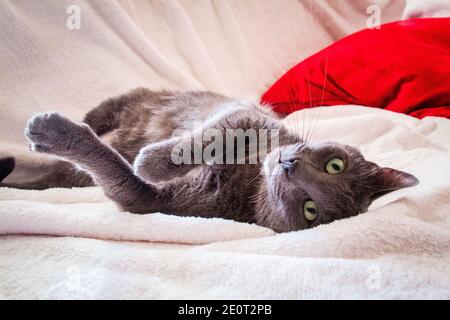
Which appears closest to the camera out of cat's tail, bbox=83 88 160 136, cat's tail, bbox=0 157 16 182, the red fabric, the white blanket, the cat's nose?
the white blanket

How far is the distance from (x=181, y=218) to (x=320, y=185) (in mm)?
330

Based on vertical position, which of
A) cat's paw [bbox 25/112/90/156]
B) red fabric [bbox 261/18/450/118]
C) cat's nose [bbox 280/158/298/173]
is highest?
cat's paw [bbox 25/112/90/156]

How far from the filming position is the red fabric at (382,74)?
1.74 meters

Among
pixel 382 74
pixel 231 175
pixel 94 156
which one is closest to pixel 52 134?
pixel 94 156

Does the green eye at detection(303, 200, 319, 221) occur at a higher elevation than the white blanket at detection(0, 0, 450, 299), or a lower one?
lower

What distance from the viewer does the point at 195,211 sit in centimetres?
108

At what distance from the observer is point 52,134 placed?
99 cm

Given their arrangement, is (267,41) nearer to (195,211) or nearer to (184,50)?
(184,50)

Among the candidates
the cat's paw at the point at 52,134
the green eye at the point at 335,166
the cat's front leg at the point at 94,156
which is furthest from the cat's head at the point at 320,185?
the cat's paw at the point at 52,134

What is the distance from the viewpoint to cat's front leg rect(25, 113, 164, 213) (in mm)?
992

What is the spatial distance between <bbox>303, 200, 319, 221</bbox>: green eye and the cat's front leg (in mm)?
370

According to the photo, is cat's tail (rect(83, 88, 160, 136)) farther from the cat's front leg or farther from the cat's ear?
the cat's ear

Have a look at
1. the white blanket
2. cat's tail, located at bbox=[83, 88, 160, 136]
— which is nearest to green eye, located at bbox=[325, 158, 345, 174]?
the white blanket
